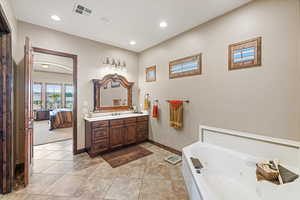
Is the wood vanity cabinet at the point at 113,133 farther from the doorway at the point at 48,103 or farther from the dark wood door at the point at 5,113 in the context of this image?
the dark wood door at the point at 5,113

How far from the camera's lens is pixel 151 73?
12.7ft

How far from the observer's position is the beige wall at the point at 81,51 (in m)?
2.59

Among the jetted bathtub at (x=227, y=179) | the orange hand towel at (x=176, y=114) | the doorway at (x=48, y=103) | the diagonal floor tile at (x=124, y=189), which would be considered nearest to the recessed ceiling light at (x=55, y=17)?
the doorway at (x=48, y=103)

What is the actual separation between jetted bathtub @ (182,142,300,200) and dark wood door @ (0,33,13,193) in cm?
257

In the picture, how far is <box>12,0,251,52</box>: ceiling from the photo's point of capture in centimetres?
207

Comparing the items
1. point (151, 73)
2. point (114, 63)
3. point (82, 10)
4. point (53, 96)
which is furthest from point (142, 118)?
point (53, 96)

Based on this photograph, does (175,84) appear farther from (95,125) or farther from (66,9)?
(66,9)

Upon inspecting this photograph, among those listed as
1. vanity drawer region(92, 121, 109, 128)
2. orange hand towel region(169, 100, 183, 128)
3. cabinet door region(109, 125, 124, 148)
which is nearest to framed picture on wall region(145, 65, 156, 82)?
orange hand towel region(169, 100, 183, 128)

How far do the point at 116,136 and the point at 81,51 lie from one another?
232 cm

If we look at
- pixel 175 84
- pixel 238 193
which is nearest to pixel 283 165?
pixel 238 193

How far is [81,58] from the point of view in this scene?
3207mm

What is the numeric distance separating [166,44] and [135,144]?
293cm

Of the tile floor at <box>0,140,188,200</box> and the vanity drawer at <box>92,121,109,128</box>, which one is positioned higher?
the vanity drawer at <box>92,121,109,128</box>

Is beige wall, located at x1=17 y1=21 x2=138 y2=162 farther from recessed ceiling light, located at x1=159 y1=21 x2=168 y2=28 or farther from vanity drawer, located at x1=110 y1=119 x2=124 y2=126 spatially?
recessed ceiling light, located at x1=159 y1=21 x2=168 y2=28
